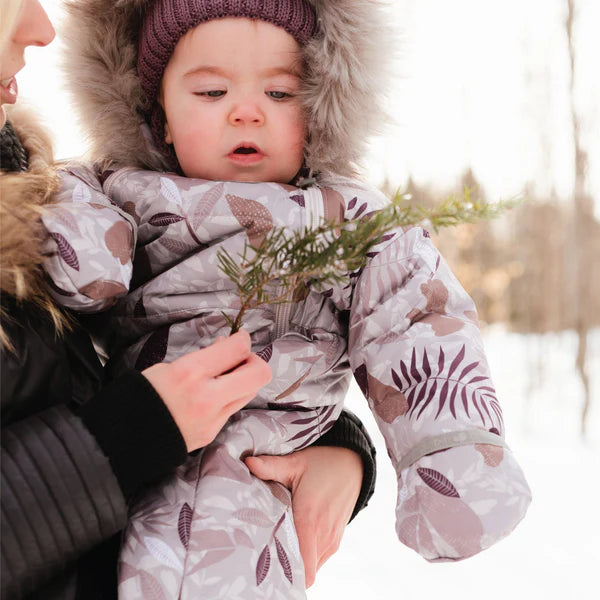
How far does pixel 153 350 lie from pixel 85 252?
192mm

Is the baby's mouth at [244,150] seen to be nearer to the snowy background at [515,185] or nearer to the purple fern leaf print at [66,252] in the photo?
the purple fern leaf print at [66,252]

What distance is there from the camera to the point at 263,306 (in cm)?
90

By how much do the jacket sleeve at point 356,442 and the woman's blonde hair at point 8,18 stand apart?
2.31 ft

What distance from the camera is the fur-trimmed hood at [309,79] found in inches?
38.4

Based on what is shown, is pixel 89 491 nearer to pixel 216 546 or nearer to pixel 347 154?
pixel 216 546

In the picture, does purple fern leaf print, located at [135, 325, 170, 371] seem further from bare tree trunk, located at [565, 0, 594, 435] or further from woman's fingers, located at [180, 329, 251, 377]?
bare tree trunk, located at [565, 0, 594, 435]

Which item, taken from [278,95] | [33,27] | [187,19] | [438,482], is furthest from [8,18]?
[438,482]

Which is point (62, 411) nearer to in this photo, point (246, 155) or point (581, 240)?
point (246, 155)

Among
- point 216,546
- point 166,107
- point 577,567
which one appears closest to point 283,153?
point 166,107

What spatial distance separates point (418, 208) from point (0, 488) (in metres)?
0.46

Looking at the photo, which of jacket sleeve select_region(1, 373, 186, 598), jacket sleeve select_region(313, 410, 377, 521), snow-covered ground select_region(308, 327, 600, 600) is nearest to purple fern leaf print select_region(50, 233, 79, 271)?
jacket sleeve select_region(1, 373, 186, 598)

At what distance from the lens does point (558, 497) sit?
2.96 meters

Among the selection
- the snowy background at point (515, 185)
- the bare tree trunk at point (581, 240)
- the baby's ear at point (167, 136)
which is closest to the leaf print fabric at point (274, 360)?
the baby's ear at point (167, 136)

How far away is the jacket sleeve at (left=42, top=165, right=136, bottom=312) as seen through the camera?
2.48ft
